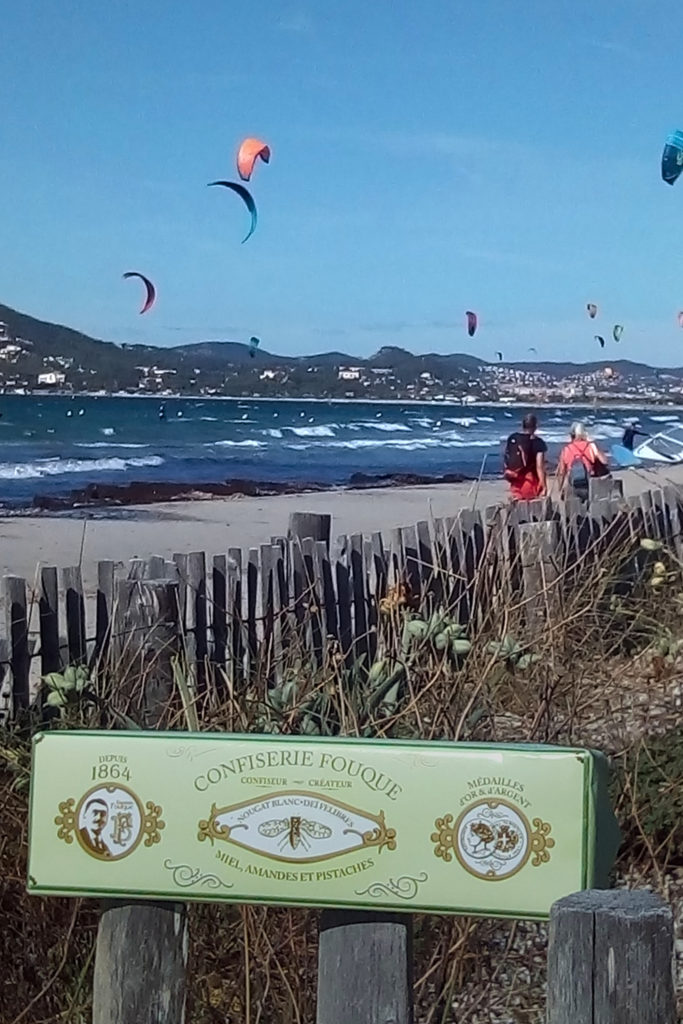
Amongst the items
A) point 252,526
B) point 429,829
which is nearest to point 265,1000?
point 429,829

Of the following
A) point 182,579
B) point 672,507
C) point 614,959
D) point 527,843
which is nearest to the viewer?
point 614,959

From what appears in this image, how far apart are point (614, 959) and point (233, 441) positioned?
176 feet

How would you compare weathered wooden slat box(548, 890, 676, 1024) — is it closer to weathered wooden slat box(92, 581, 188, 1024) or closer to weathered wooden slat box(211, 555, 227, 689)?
weathered wooden slat box(92, 581, 188, 1024)

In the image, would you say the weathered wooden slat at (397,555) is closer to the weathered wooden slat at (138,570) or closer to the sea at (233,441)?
the weathered wooden slat at (138,570)

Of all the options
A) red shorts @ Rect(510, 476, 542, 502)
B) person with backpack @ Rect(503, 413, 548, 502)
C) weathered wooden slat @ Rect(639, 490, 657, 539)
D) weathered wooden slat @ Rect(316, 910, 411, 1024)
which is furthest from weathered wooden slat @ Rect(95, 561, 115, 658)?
red shorts @ Rect(510, 476, 542, 502)

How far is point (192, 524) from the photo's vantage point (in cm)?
1936

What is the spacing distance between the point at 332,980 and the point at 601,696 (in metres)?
2.14

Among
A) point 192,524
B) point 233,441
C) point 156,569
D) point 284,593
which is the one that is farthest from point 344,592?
point 233,441

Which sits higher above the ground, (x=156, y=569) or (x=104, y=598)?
(x=156, y=569)

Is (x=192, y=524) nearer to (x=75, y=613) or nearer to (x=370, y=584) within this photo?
(x=370, y=584)

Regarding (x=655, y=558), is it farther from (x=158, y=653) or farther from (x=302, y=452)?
(x=302, y=452)

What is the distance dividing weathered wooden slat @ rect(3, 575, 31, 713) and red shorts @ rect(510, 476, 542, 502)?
7.44 metres

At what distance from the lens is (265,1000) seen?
284cm

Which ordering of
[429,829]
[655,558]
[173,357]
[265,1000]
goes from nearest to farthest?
[429,829] → [265,1000] → [655,558] → [173,357]
